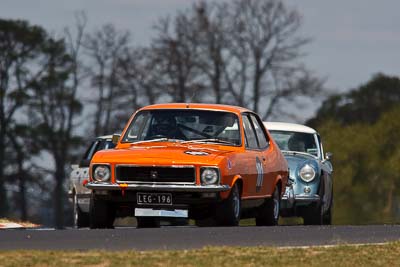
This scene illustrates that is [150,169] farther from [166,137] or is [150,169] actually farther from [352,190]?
[352,190]

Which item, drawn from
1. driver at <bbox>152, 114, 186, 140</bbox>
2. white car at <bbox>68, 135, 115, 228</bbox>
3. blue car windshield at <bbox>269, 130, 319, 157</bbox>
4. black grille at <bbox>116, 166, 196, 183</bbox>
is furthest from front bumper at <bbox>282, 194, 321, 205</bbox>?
black grille at <bbox>116, 166, 196, 183</bbox>

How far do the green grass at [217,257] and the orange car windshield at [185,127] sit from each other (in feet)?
16.2

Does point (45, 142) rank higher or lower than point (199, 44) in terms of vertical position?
lower

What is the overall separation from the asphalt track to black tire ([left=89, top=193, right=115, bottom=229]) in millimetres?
1685

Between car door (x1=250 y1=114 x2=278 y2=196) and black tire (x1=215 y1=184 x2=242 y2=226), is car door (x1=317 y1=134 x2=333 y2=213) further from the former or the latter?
black tire (x1=215 y1=184 x2=242 y2=226)

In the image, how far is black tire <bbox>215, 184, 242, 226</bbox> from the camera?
1803cm

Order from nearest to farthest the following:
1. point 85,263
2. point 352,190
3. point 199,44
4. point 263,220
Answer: point 85,263 < point 263,220 < point 352,190 < point 199,44

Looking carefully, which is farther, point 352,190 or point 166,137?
point 352,190

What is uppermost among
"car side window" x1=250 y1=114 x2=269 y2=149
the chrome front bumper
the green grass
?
"car side window" x1=250 y1=114 x2=269 y2=149

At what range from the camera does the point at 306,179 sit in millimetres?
24469

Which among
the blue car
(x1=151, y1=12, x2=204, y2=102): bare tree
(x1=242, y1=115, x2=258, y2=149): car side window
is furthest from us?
(x1=151, y1=12, x2=204, y2=102): bare tree

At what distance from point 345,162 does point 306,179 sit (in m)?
42.9

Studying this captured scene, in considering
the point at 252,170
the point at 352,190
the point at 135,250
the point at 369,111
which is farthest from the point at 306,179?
the point at 369,111

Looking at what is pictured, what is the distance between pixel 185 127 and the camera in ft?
62.8
